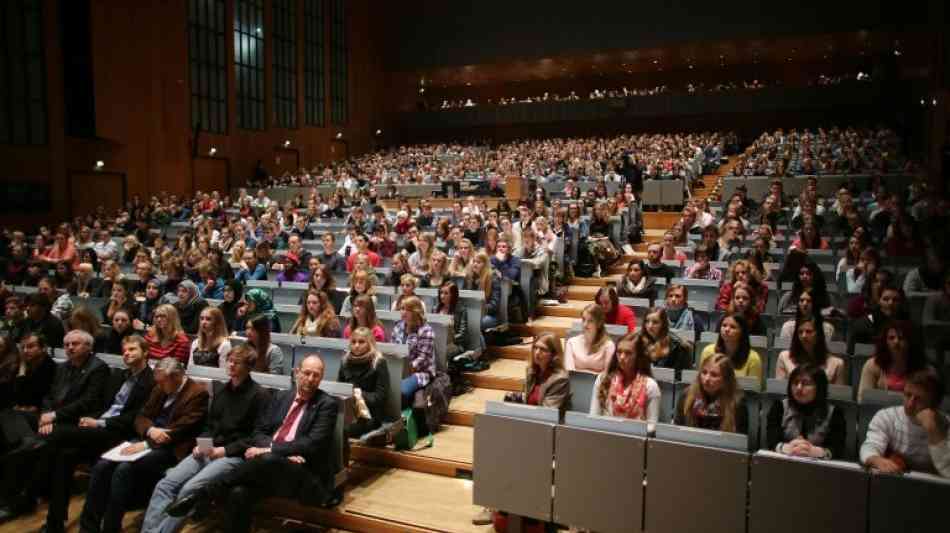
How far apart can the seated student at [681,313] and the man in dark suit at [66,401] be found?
3.22 meters

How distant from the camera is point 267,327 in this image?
4.00m

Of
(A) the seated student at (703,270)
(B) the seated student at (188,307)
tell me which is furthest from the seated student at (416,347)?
(A) the seated student at (703,270)

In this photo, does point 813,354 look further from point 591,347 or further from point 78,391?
point 78,391

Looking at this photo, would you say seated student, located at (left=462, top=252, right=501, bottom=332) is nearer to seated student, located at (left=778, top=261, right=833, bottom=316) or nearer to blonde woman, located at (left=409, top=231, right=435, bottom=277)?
blonde woman, located at (left=409, top=231, right=435, bottom=277)

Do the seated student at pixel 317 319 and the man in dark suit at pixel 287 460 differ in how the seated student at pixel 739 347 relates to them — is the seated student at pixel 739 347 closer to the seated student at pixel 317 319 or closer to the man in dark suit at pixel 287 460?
the man in dark suit at pixel 287 460

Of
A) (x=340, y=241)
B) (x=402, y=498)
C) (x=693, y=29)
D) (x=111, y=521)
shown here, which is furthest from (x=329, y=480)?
(x=693, y=29)

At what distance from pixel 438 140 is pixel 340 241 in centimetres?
1432

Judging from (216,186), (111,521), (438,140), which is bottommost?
(111,521)

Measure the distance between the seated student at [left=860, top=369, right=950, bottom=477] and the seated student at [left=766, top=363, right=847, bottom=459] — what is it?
12cm

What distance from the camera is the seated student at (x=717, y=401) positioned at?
9.38ft

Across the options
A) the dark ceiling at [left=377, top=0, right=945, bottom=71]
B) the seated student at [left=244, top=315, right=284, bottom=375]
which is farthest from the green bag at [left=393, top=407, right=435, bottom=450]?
the dark ceiling at [left=377, top=0, right=945, bottom=71]

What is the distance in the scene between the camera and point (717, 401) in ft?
9.55

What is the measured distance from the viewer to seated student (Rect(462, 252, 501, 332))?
208 inches

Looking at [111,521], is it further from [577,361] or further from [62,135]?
[62,135]
